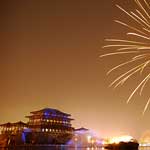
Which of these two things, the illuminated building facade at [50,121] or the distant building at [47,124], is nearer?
the distant building at [47,124]

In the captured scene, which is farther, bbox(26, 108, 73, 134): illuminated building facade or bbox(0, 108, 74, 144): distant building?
bbox(26, 108, 73, 134): illuminated building facade

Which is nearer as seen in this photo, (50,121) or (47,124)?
(47,124)

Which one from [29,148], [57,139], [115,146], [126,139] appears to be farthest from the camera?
[57,139]

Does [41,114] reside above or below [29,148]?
above

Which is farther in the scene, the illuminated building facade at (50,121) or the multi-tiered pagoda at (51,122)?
the illuminated building facade at (50,121)

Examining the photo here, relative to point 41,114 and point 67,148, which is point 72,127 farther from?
point 67,148

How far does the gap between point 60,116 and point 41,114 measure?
7.57 ft

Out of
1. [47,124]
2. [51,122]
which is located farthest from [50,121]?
[47,124]

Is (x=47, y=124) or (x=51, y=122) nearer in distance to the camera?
(x=47, y=124)

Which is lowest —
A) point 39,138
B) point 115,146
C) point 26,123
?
point 115,146

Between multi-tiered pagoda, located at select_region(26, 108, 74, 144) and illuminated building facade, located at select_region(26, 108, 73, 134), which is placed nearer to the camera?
multi-tiered pagoda, located at select_region(26, 108, 74, 144)

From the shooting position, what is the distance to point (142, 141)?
19844 millimetres

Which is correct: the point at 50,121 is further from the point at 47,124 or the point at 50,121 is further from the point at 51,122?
the point at 47,124

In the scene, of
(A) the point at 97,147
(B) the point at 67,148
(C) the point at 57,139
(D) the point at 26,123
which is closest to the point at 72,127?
(D) the point at 26,123
